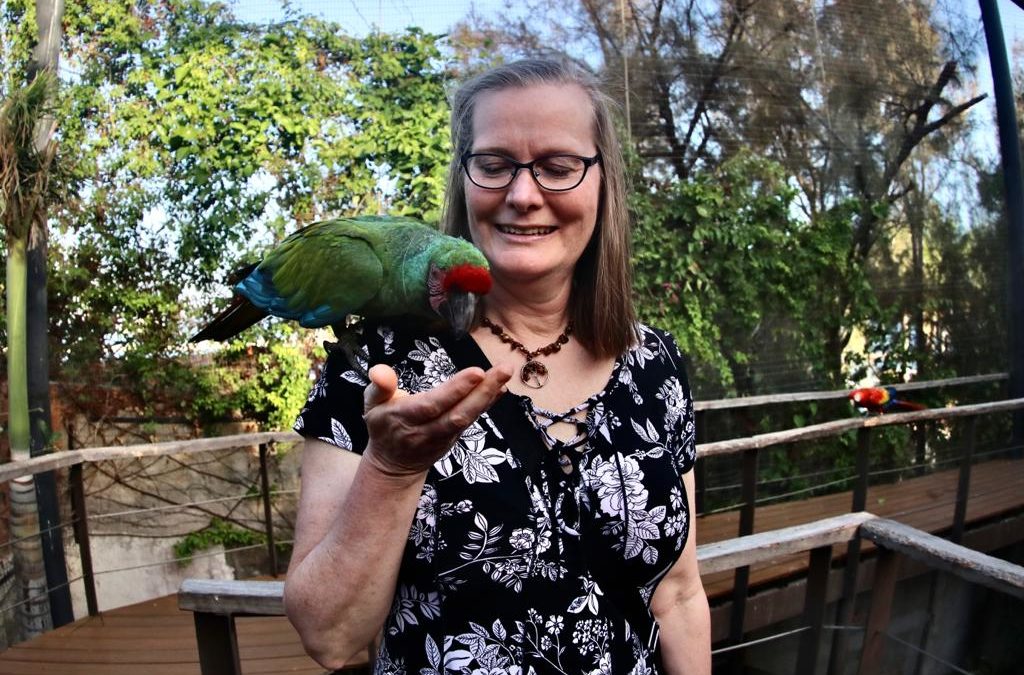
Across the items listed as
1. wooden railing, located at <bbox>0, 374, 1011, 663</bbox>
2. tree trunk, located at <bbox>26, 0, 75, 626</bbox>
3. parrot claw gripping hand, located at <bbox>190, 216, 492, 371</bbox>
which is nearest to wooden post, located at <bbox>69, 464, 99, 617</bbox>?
wooden railing, located at <bbox>0, 374, 1011, 663</bbox>

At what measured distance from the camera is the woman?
0.70 m

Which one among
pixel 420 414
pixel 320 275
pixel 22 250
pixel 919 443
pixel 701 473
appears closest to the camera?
pixel 420 414

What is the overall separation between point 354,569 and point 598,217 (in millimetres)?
582

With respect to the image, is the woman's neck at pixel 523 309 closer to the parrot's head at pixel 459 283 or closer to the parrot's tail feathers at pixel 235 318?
the parrot's head at pixel 459 283

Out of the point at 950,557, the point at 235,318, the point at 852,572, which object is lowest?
the point at 852,572

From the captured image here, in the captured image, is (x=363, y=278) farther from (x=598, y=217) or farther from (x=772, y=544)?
(x=772, y=544)

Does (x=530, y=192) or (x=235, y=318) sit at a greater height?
(x=530, y=192)

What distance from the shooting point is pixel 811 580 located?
5.48ft

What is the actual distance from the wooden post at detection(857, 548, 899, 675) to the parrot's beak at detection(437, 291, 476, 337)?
1.14 m

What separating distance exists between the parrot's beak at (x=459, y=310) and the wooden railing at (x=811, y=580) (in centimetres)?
43

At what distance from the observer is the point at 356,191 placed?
163 inches

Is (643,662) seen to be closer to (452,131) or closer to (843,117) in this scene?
(452,131)

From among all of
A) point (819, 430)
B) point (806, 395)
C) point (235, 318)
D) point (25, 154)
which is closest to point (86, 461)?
point (25, 154)

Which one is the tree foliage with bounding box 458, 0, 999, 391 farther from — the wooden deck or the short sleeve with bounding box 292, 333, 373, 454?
the short sleeve with bounding box 292, 333, 373, 454
